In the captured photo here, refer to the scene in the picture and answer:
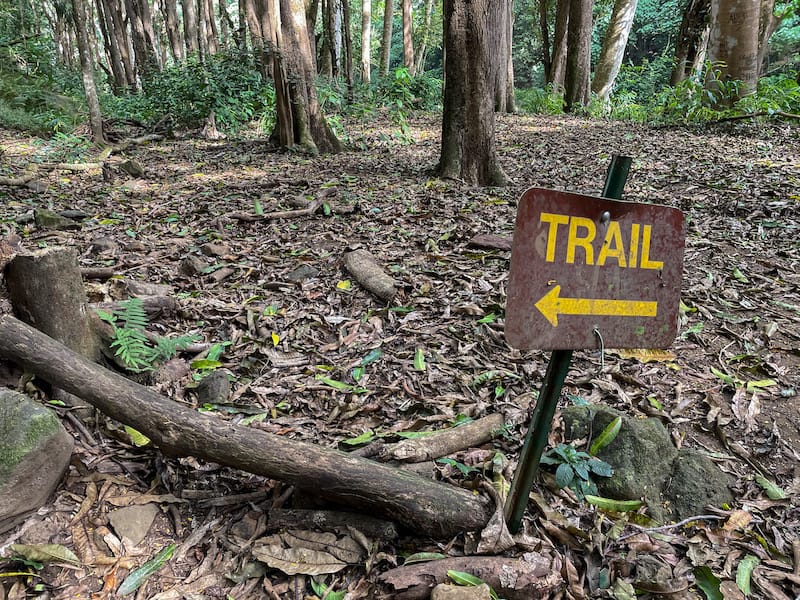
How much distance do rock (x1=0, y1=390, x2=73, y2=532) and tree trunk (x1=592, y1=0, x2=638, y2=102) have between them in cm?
1579

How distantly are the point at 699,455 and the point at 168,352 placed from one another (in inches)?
112

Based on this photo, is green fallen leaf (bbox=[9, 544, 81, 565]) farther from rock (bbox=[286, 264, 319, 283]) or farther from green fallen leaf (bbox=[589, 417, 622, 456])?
rock (bbox=[286, 264, 319, 283])

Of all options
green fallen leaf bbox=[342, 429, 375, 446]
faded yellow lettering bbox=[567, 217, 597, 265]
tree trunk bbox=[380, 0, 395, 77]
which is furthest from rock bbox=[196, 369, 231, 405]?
tree trunk bbox=[380, 0, 395, 77]

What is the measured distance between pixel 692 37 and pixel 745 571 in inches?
613

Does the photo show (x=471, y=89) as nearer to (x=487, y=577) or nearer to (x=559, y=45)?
(x=487, y=577)

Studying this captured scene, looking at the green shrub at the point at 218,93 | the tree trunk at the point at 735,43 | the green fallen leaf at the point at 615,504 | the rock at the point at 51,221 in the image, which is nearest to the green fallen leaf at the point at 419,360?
the green fallen leaf at the point at 615,504

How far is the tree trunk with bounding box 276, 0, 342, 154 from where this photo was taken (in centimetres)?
846

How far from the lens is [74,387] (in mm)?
2262

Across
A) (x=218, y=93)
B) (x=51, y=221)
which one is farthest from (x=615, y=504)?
(x=218, y=93)

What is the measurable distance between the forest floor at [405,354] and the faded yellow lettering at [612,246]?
3.77 feet

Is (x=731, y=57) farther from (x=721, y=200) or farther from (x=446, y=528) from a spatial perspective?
(x=446, y=528)

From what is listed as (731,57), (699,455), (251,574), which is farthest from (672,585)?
(731,57)

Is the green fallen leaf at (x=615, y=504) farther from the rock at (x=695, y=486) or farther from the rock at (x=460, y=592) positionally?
the rock at (x=460, y=592)

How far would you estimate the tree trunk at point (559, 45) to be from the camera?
49.3 feet
